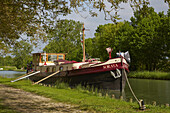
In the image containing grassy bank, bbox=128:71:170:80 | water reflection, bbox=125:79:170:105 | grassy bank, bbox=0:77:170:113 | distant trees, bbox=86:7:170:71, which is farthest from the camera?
distant trees, bbox=86:7:170:71

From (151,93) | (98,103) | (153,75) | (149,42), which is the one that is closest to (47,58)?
(151,93)

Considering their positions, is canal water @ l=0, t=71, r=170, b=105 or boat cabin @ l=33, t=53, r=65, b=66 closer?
canal water @ l=0, t=71, r=170, b=105

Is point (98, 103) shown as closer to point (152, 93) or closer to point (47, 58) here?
point (152, 93)

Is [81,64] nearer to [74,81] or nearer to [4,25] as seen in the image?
[74,81]

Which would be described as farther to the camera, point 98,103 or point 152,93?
point 152,93

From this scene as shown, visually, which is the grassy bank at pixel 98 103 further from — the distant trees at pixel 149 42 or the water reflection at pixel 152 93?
the distant trees at pixel 149 42

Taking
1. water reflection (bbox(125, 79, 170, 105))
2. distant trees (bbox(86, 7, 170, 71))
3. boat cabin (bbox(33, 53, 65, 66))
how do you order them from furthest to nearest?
distant trees (bbox(86, 7, 170, 71)) → boat cabin (bbox(33, 53, 65, 66)) → water reflection (bbox(125, 79, 170, 105))

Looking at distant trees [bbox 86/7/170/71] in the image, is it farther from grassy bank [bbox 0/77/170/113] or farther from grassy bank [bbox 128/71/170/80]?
grassy bank [bbox 0/77/170/113]

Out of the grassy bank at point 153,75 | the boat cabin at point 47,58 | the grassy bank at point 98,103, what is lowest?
the grassy bank at point 98,103

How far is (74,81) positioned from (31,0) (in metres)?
13.5

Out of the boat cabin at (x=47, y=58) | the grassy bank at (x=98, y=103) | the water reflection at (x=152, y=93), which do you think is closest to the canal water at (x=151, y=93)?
the water reflection at (x=152, y=93)

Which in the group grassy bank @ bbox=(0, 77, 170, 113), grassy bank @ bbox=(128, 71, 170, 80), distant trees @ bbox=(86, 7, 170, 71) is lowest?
grassy bank @ bbox=(0, 77, 170, 113)

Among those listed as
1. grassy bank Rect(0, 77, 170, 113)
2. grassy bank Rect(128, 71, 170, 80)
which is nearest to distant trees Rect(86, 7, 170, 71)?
grassy bank Rect(128, 71, 170, 80)

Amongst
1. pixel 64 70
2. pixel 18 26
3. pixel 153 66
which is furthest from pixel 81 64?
pixel 153 66
